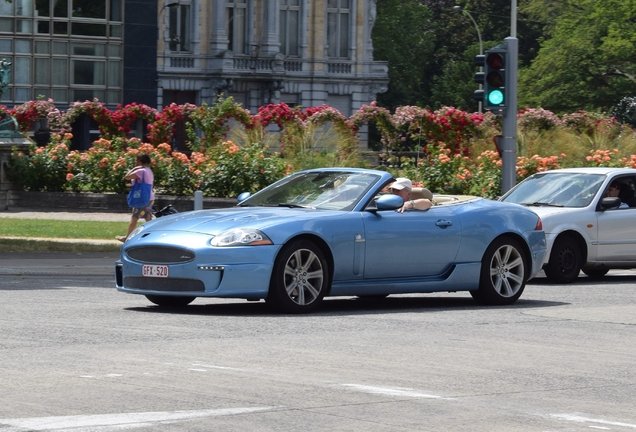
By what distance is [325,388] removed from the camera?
857cm

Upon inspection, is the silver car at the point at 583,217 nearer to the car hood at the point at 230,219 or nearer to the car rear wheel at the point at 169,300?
the car hood at the point at 230,219

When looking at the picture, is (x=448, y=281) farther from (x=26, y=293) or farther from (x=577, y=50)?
(x=577, y=50)

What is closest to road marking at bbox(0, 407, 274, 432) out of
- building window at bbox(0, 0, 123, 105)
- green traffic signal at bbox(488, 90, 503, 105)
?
green traffic signal at bbox(488, 90, 503, 105)

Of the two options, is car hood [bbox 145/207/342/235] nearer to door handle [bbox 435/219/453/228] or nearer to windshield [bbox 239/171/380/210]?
windshield [bbox 239/171/380/210]

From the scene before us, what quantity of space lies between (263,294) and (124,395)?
477 cm

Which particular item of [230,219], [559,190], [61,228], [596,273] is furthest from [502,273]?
[61,228]

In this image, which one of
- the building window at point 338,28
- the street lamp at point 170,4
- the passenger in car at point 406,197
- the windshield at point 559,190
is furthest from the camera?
the building window at point 338,28

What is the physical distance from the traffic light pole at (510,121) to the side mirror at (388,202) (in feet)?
29.6

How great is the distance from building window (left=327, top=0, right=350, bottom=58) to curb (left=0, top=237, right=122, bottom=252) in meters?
51.1

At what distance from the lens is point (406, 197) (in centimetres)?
1442

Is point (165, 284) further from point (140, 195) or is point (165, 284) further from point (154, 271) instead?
point (140, 195)

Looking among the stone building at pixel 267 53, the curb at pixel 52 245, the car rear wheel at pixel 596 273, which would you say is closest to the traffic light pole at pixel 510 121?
the car rear wheel at pixel 596 273

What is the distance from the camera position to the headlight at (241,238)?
1270cm

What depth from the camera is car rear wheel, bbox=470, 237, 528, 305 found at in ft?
48.1
